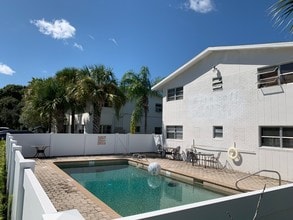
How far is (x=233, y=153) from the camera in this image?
42.6 ft

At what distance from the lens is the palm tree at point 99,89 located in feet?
62.1

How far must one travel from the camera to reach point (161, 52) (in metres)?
25.6

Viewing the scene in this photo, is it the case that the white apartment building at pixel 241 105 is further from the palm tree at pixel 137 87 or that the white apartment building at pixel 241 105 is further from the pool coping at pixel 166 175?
the palm tree at pixel 137 87

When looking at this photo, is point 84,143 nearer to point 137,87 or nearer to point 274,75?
point 137,87

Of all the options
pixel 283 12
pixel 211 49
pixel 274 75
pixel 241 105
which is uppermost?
pixel 211 49

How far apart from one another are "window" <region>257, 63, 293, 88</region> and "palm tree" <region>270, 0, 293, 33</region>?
7767mm

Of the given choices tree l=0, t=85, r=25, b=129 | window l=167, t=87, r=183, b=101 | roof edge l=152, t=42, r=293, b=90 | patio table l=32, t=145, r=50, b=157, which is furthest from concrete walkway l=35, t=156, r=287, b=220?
tree l=0, t=85, r=25, b=129

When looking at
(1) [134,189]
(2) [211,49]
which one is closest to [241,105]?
(2) [211,49]

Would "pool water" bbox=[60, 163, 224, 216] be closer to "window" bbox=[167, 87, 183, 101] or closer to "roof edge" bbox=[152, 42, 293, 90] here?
"window" bbox=[167, 87, 183, 101]

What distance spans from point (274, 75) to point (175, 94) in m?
7.92

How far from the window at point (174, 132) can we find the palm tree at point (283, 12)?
13733mm

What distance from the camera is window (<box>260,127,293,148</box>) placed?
35.0ft

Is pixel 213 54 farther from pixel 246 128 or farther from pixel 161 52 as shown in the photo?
pixel 161 52

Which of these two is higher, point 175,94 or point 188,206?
point 175,94
